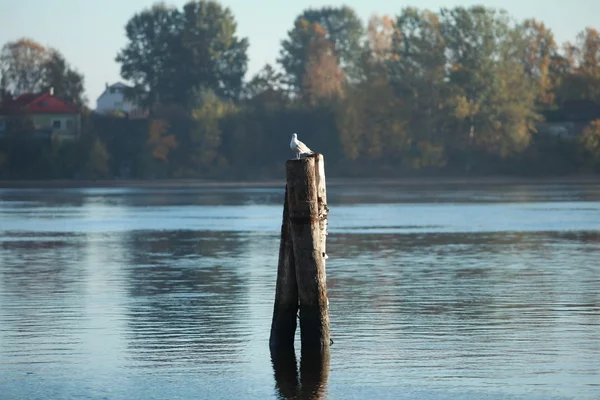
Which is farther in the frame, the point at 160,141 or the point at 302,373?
the point at 160,141

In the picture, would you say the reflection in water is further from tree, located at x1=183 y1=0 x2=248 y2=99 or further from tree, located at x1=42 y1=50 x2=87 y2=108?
tree, located at x1=42 y1=50 x2=87 y2=108

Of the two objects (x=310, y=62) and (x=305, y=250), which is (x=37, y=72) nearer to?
(x=310, y=62)

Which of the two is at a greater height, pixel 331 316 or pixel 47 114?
pixel 47 114

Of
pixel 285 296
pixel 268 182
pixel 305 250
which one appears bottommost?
pixel 268 182

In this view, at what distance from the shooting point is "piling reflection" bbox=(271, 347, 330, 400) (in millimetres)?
18078

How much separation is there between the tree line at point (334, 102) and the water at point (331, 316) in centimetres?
7636

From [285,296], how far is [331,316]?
4564 mm

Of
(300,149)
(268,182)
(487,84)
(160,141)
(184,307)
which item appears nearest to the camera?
(300,149)

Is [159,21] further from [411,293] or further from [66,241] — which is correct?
[411,293]

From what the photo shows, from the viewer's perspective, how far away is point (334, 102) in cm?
13912

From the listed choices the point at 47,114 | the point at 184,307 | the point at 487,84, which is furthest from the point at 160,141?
the point at 184,307

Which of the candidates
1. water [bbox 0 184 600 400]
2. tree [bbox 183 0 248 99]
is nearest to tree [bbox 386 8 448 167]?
tree [bbox 183 0 248 99]

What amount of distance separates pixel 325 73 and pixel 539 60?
25.1m

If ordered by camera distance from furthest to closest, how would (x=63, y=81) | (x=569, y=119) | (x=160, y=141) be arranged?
(x=63, y=81)
(x=160, y=141)
(x=569, y=119)
